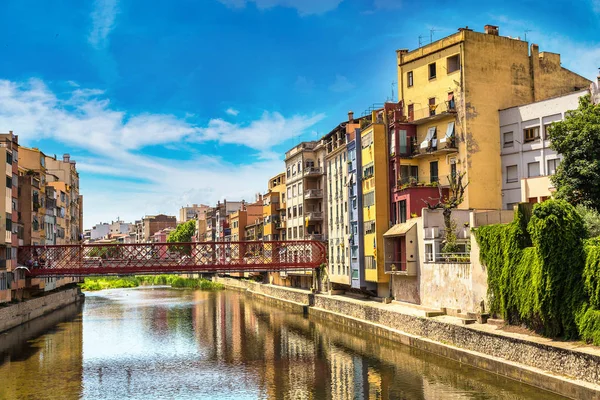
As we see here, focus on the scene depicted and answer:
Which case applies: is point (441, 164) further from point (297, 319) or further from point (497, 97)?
point (297, 319)

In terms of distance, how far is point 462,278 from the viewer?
1384 inches

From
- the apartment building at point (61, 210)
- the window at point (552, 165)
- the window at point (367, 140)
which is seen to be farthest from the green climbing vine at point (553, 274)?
the apartment building at point (61, 210)

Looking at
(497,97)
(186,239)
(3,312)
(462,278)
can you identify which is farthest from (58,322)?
(186,239)

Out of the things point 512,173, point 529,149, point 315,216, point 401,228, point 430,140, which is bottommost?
point 401,228

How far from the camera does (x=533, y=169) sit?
4397 centimetres

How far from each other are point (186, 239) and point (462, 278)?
141m

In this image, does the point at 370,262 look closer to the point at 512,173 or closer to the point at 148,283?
the point at 512,173

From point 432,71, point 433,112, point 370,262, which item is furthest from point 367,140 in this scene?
point 370,262

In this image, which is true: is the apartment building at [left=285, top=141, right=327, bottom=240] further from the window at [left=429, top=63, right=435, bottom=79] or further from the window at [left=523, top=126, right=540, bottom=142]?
the window at [left=523, top=126, right=540, bottom=142]

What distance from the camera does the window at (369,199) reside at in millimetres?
48625

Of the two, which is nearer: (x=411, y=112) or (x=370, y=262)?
(x=370, y=262)

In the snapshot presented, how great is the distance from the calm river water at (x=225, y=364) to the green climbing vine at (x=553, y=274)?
129 inches

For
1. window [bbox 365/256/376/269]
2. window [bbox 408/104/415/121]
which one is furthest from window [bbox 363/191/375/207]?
window [bbox 408/104/415/121]

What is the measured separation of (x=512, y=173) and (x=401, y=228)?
32.2 ft
